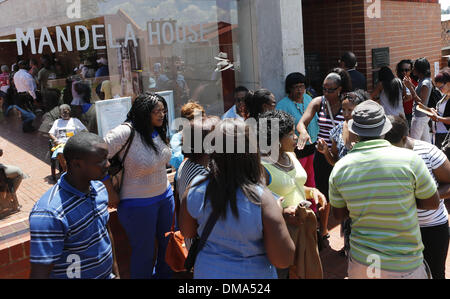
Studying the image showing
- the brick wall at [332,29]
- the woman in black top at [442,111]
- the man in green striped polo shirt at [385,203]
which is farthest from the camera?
the brick wall at [332,29]

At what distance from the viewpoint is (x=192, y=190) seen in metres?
2.54

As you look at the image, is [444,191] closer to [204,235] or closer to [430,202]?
[430,202]

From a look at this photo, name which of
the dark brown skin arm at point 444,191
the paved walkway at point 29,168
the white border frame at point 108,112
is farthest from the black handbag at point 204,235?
the white border frame at point 108,112

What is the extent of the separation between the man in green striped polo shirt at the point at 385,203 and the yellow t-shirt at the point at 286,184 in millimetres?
526

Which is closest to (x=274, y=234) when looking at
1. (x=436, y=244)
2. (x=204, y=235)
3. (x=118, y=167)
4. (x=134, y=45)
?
(x=204, y=235)

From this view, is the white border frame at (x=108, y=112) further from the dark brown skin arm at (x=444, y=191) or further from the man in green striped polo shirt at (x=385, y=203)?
the dark brown skin arm at (x=444, y=191)

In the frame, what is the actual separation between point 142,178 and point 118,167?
226 millimetres

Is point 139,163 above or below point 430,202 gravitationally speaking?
above

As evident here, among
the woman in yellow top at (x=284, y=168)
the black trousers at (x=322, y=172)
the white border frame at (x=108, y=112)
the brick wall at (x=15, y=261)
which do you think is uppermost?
the white border frame at (x=108, y=112)

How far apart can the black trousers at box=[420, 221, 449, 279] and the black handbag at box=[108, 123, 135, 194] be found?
7.91ft

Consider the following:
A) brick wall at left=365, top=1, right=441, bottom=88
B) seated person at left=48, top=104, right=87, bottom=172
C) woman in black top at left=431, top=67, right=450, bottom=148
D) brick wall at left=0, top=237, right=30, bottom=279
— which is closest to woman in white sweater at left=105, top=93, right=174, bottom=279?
brick wall at left=0, top=237, right=30, bottom=279

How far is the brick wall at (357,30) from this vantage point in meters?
8.16

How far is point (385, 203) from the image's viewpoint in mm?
2652

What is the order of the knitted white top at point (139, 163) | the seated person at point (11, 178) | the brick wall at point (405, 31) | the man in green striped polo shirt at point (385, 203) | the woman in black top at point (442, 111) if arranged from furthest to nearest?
the brick wall at point (405, 31) < the woman in black top at point (442, 111) < the seated person at point (11, 178) < the knitted white top at point (139, 163) < the man in green striped polo shirt at point (385, 203)
